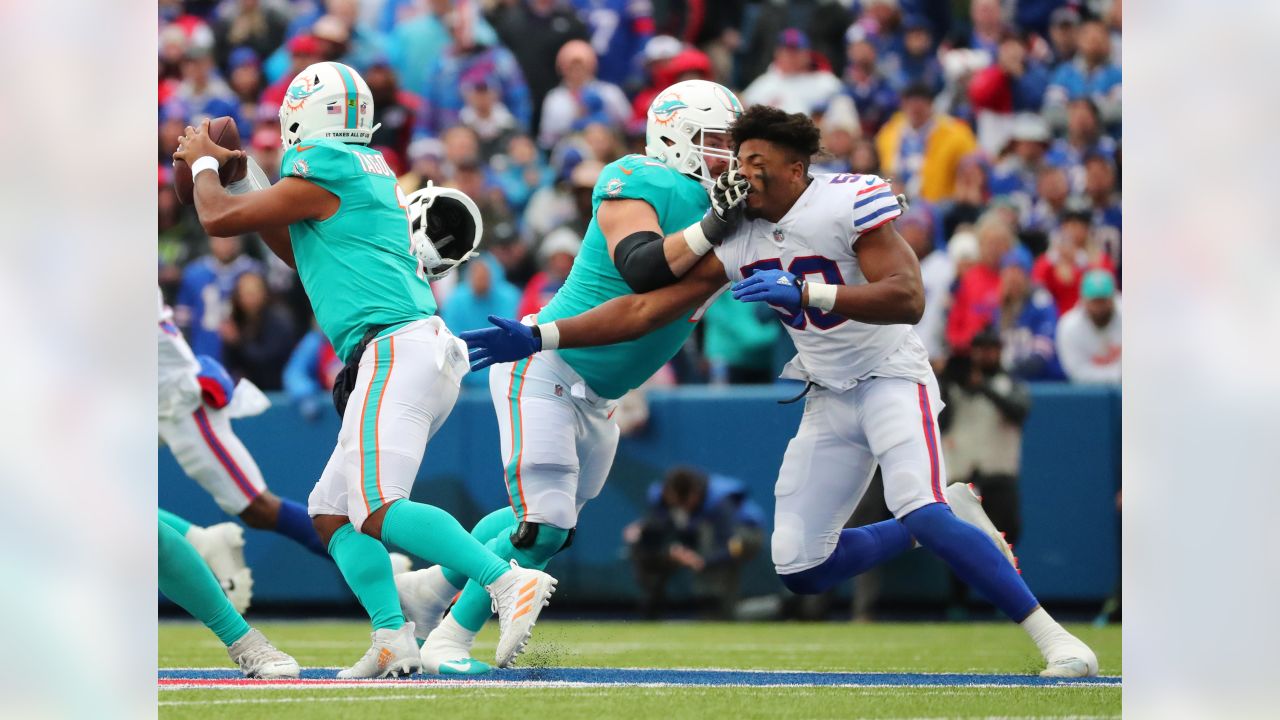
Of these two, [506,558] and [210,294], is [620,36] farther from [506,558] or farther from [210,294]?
[506,558]

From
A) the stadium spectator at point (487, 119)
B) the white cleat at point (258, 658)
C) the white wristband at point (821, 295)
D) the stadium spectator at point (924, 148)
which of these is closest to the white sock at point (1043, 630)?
the white wristband at point (821, 295)

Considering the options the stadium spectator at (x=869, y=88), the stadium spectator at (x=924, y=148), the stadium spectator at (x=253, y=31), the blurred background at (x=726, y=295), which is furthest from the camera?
the stadium spectator at (x=253, y=31)

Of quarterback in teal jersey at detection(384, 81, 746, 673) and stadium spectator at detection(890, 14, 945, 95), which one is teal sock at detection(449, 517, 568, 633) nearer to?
quarterback in teal jersey at detection(384, 81, 746, 673)

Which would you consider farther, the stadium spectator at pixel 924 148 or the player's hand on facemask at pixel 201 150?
the stadium spectator at pixel 924 148

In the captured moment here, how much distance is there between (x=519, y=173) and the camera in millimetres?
10195

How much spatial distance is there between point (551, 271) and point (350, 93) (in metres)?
4.02

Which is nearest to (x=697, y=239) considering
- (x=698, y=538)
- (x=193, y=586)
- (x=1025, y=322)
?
(x=193, y=586)

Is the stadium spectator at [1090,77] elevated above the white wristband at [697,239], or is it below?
above

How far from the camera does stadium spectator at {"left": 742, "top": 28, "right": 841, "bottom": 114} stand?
33.0ft

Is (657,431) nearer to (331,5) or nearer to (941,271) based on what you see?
(941,271)

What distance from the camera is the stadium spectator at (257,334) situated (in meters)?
9.02

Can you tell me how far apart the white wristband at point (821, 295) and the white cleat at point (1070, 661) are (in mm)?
1165

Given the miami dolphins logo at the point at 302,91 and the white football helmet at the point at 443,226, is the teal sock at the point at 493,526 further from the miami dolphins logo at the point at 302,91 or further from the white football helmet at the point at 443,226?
the miami dolphins logo at the point at 302,91
